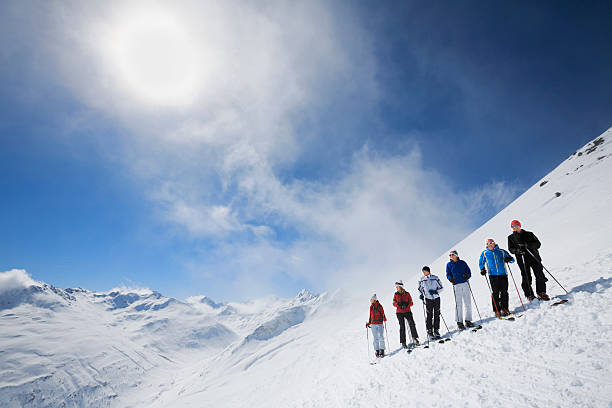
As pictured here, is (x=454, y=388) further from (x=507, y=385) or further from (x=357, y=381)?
(x=357, y=381)

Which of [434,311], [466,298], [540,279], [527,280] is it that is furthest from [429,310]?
[540,279]

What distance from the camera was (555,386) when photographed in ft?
19.7

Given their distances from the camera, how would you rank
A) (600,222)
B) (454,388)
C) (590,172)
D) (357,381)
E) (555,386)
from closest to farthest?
(555,386) < (454,388) < (357,381) < (600,222) < (590,172)

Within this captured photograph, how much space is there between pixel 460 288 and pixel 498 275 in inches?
54.4

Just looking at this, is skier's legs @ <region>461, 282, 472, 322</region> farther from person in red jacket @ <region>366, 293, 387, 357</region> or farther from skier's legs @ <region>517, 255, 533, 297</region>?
person in red jacket @ <region>366, 293, 387, 357</region>

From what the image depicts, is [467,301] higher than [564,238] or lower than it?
lower

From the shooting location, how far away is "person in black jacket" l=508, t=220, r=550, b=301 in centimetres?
952

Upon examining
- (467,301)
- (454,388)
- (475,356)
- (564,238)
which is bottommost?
(454,388)

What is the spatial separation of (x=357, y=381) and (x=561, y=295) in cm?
802

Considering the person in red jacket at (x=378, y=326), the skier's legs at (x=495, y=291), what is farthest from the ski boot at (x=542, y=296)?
the person in red jacket at (x=378, y=326)

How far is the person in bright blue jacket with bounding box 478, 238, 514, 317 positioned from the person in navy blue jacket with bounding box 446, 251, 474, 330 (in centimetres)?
67

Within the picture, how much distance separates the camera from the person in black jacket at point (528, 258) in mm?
9523

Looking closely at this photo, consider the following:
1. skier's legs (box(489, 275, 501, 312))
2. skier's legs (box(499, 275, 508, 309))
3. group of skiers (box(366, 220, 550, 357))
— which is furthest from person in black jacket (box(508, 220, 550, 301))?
skier's legs (box(489, 275, 501, 312))

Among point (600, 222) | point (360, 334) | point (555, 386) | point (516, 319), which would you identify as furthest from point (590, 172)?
point (555, 386)
